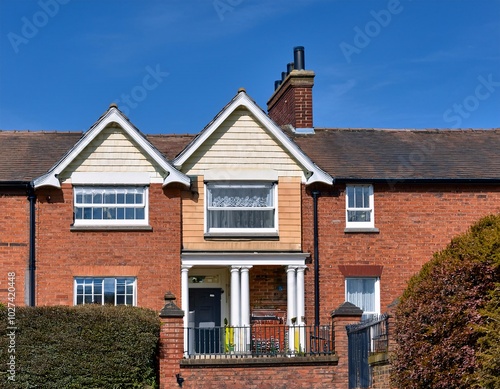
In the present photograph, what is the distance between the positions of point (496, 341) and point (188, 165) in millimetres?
15016

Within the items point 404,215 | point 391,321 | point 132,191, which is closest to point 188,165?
point 132,191

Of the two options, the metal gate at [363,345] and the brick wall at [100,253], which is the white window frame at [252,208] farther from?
the metal gate at [363,345]

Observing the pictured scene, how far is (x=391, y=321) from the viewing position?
1859cm

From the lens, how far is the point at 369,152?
3075 centimetres

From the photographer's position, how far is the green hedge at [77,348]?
72.7ft

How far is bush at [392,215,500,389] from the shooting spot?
1573 centimetres

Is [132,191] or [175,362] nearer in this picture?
[175,362]

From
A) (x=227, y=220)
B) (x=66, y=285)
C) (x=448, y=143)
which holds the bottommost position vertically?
(x=66, y=285)

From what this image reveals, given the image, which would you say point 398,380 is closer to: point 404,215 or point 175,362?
point 175,362

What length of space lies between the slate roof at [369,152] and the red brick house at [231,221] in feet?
0.29

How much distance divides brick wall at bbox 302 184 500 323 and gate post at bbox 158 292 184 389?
19.1 ft

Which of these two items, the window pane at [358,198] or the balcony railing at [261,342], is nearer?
the balcony railing at [261,342]

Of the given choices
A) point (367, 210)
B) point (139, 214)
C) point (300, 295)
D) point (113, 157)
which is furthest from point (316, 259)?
point (113, 157)

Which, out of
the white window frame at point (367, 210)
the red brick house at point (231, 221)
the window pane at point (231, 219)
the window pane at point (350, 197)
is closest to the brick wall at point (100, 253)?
the red brick house at point (231, 221)
